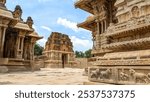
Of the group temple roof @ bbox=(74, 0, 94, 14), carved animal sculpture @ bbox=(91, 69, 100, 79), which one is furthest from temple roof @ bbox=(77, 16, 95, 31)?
carved animal sculpture @ bbox=(91, 69, 100, 79)

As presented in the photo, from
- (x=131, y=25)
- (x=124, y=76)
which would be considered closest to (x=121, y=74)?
(x=124, y=76)

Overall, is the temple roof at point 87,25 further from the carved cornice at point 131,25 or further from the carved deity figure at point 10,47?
the carved cornice at point 131,25

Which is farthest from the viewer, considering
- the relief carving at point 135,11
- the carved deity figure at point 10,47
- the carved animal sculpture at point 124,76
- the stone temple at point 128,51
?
the carved deity figure at point 10,47

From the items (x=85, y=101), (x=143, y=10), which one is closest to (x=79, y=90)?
(x=85, y=101)

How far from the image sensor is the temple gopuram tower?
3108 centimetres

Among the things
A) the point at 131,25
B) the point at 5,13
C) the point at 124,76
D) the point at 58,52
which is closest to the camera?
the point at 124,76

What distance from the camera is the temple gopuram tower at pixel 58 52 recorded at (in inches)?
1224

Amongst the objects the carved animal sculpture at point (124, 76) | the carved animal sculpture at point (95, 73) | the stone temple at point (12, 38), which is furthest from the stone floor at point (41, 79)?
the stone temple at point (12, 38)

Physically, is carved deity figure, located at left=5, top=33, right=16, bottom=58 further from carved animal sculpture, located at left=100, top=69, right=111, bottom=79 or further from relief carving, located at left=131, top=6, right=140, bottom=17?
carved animal sculpture, located at left=100, top=69, right=111, bottom=79

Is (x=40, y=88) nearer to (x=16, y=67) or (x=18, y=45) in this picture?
(x=16, y=67)

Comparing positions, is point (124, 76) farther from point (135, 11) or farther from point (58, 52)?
point (58, 52)

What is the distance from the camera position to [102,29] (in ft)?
42.8

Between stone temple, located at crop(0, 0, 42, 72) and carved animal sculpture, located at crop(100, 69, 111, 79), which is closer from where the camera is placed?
carved animal sculpture, located at crop(100, 69, 111, 79)

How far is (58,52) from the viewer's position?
105ft
